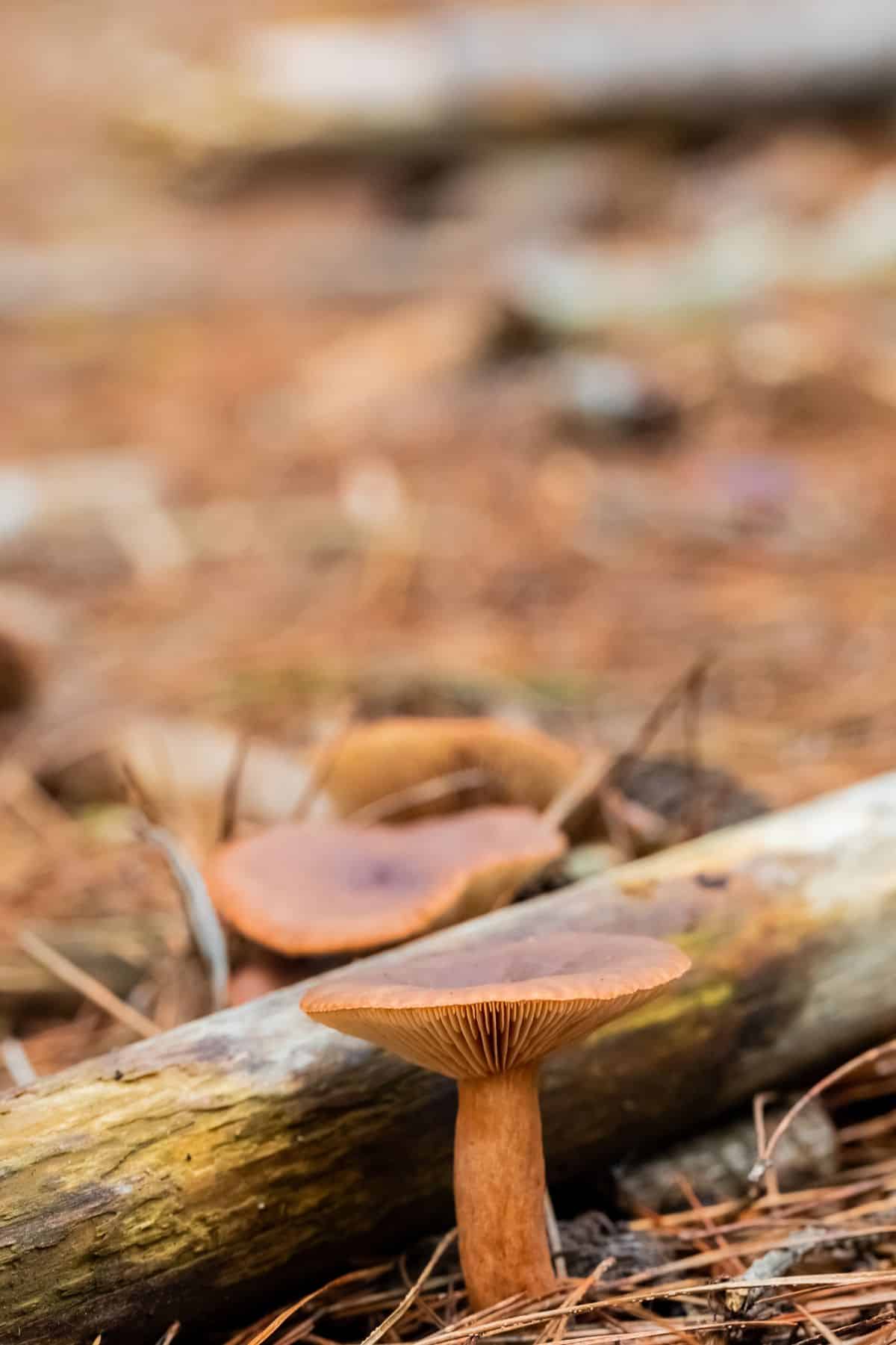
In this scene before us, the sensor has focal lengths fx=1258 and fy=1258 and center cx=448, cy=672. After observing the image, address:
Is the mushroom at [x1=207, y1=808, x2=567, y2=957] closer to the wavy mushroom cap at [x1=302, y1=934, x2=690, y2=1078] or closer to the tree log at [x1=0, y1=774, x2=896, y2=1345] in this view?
the tree log at [x1=0, y1=774, x2=896, y2=1345]

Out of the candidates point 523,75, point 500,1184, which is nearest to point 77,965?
point 500,1184

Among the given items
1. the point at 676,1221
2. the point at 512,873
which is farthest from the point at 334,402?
the point at 676,1221

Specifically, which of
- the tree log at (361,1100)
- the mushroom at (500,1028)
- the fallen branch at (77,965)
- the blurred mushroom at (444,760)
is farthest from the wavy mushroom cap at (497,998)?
the fallen branch at (77,965)

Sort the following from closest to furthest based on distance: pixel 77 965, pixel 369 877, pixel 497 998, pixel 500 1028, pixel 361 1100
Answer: pixel 497 998, pixel 500 1028, pixel 361 1100, pixel 369 877, pixel 77 965

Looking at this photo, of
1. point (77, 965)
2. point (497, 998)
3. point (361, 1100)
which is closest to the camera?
point (497, 998)

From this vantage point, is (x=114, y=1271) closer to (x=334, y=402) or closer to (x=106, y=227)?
(x=334, y=402)

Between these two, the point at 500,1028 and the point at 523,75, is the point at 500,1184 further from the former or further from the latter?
the point at 523,75
